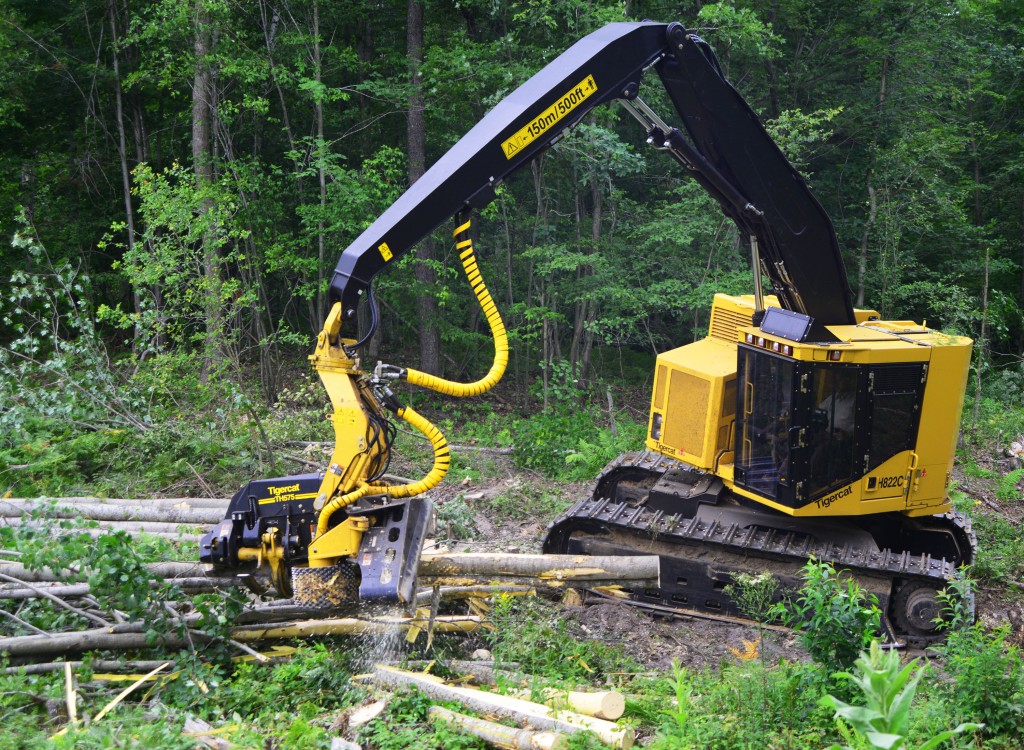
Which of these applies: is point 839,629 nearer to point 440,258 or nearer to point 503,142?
point 503,142

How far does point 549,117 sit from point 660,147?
0.94 meters

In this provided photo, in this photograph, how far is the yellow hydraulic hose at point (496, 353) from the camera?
18.1 ft

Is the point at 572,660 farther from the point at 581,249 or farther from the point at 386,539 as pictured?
the point at 581,249

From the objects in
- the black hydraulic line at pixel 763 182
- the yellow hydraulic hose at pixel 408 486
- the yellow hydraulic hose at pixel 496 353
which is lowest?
the yellow hydraulic hose at pixel 408 486

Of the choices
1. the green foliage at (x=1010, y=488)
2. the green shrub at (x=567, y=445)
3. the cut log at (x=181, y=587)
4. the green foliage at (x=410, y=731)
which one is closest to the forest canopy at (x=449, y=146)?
the green shrub at (x=567, y=445)

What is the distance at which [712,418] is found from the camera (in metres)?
7.62

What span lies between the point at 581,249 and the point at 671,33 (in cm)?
939

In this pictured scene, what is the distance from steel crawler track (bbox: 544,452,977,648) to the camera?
7.12 metres

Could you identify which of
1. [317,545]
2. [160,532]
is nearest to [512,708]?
[317,545]

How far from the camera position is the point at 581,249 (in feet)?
51.4

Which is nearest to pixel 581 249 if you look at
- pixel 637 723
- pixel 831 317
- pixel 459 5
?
pixel 459 5

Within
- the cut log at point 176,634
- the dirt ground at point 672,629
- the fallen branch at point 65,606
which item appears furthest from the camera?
Result: the dirt ground at point 672,629

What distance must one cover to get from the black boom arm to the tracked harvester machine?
1 centimetres

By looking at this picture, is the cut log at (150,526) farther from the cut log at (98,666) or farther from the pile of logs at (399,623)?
the cut log at (98,666)
